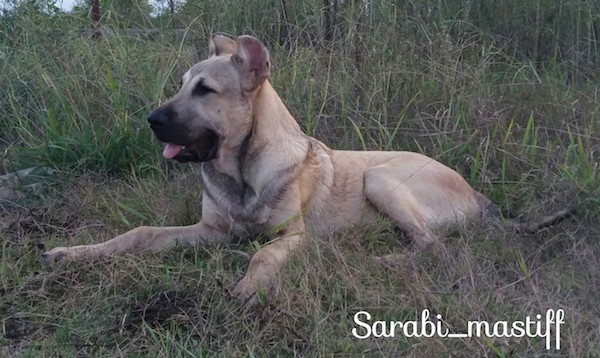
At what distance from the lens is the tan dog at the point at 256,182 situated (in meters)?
4.17

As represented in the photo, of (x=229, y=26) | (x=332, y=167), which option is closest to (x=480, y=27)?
Answer: (x=229, y=26)

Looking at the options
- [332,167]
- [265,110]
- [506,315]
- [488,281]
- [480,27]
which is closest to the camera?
[506,315]

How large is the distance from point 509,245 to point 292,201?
1092 millimetres

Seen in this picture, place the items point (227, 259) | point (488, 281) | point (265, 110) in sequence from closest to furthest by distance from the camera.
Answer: point (488, 281) → point (227, 259) → point (265, 110)

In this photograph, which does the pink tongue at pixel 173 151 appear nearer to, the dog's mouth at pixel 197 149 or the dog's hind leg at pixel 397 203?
the dog's mouth at pixel 197 149

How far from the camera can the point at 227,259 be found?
4.08 meters

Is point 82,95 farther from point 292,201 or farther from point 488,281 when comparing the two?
point 488,281

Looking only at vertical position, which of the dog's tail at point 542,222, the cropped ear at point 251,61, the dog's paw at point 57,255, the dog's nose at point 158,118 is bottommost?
the dog's tail at point 542,222

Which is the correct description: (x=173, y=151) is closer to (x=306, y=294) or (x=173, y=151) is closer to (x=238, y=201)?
(x=238, y=201)

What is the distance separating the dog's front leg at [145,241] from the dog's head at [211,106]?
384 millimetres

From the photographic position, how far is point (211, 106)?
4207 mm

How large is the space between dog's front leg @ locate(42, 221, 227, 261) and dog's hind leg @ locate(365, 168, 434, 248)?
0.87 metres

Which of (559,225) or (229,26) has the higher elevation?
(229,26)

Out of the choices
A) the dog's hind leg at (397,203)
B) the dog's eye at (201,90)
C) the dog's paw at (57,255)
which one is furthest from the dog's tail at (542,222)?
the dog's paw at (57,255)
